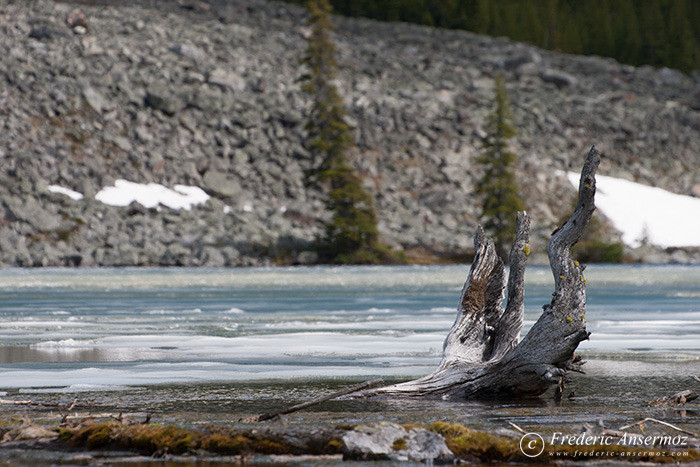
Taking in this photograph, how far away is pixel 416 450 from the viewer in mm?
7621

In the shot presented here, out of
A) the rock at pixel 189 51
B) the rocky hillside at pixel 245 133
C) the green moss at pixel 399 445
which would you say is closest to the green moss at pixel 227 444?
the green moss at pixel 399 445

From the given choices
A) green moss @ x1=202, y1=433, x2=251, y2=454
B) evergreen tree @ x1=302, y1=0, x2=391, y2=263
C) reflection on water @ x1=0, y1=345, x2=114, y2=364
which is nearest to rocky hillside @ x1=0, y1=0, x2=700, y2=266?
evergreen tree @ x1=302, y1=0, x2=391, y2=263

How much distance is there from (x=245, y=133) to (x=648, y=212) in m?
29.2

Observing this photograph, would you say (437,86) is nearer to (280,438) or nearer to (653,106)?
(653,106)

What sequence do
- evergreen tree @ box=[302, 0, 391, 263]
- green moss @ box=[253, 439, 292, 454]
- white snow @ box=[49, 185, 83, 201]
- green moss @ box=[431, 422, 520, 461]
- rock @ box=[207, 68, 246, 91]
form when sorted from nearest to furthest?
green moss @ box=[431, 422, 520, 461]
green moss @ box=[253, 439, 292, 454]
white snow @ box=[49, 185, 83, 201]
evergreen tree @ box=[302, 0, 391, 263]
rock @ box=[207, 68, 246, 91]

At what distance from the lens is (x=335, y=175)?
200ft

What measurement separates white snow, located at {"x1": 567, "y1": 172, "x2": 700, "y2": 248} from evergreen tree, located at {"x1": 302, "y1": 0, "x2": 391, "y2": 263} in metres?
17.3

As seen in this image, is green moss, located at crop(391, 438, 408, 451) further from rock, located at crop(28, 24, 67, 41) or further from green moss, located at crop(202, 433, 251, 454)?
rock, located at crop(28, 24, 67, 41)

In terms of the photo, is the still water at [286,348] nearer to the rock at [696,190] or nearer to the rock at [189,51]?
the rock at [696,190]

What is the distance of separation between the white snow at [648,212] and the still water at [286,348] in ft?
102

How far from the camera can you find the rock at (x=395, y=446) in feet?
24.7

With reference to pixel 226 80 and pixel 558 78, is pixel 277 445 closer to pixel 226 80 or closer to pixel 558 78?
pixel 226 80

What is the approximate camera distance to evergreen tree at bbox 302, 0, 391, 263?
56.4 m

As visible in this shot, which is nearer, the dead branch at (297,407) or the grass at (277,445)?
the grass at (277,445)
